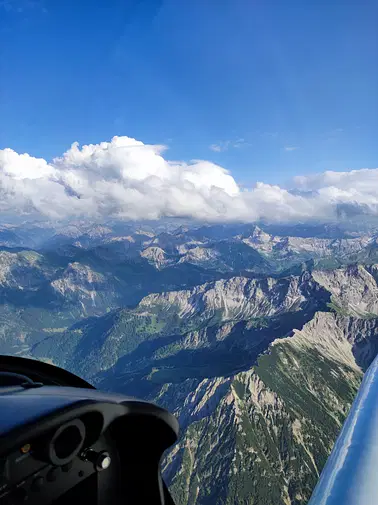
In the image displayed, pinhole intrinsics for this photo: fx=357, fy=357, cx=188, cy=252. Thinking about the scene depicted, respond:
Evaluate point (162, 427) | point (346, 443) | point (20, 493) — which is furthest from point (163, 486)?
point (346, 443)

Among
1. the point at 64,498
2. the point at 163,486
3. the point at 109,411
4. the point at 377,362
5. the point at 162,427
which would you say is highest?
the point at 109,411

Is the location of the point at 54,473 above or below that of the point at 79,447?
below

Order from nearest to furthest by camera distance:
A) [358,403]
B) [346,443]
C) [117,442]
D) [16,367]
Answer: [117,442]
[16,367]
[346,443]
[358,403]

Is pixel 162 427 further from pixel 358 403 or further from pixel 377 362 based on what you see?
pixel 377 362

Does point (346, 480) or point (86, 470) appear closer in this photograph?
point (86, 470)

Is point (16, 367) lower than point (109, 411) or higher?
lower

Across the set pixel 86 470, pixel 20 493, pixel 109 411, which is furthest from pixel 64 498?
pixel 109 411

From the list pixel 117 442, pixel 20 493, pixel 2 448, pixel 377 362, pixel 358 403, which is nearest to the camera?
pixel 2 448
